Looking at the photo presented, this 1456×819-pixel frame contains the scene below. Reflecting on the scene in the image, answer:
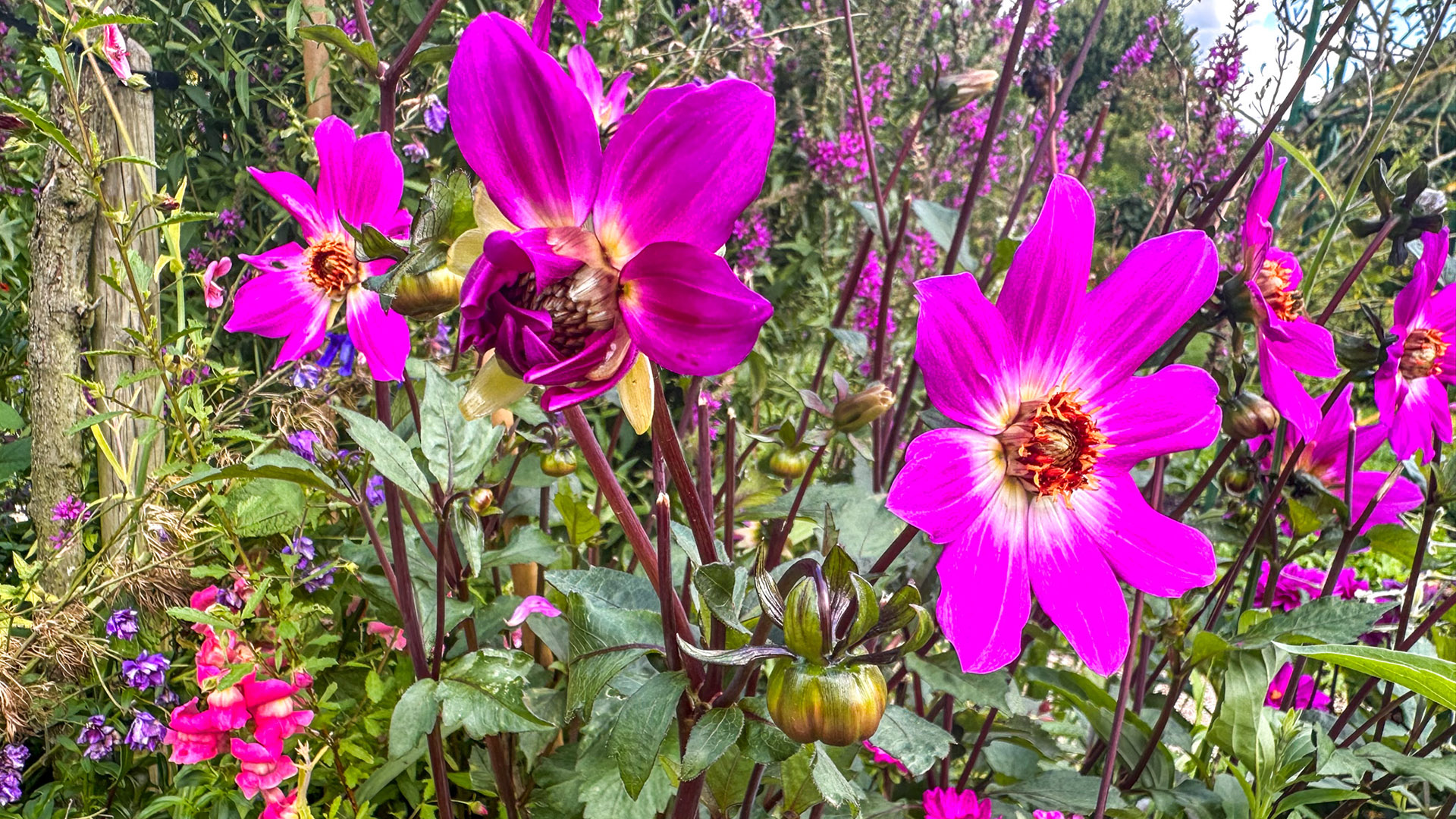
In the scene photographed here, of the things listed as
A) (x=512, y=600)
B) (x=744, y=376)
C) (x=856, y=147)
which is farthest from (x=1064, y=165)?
(x=512, y=600)

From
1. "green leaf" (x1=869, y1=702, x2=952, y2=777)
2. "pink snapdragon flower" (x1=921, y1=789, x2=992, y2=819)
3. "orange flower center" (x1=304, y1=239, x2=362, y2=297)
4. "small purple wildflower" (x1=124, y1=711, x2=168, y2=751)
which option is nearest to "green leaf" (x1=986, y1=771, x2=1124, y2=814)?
"pink snapdragon flower" (x1=921, y1=789, x2=992, y2=819)

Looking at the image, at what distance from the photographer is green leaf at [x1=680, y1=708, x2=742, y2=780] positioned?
37cm

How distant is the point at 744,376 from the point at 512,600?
1157 millimetres

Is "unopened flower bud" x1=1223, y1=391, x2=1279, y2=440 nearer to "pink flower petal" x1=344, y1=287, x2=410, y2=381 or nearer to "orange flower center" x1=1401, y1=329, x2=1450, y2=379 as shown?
"orange flower center" x1=1401, y1=329, x2=1450, y2=379

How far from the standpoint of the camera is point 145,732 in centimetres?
79

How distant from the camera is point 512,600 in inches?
28.4

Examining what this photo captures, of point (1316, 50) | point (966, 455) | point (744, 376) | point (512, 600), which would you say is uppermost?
point (1316, 50)


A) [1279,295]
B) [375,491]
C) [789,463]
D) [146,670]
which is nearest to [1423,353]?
[1279,295]

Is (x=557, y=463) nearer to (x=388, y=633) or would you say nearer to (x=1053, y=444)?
(x=388, y=633)

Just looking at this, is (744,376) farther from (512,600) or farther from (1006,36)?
(512,600)

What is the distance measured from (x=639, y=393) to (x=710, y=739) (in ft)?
0.52

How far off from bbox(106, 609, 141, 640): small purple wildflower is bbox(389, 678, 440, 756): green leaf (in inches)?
18.3

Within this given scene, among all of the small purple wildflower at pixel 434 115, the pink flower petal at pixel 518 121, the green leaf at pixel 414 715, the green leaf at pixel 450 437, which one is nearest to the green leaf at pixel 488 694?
the green leaf at pixel 414 715

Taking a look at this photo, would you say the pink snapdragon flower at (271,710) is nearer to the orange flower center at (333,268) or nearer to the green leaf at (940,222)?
the orange flower center at (333,268)
